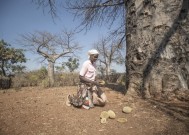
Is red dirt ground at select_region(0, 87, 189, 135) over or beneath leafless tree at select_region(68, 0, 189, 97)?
beneath

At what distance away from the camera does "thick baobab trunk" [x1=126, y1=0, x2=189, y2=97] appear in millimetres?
3770

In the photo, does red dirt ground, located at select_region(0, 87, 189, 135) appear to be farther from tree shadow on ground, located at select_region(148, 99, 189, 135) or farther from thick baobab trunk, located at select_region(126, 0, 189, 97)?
thick baobab trunk, located at select_region(126, 0, 189, 97)

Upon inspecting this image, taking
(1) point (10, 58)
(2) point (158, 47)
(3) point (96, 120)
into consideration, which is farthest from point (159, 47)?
(1) point (10, 58)

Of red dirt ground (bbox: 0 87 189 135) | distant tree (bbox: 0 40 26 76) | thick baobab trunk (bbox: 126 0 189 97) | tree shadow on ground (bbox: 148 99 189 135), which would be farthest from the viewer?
distant tree (bbox: 0 40 26 76)

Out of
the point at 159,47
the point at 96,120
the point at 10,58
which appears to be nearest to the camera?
the point at 96,120

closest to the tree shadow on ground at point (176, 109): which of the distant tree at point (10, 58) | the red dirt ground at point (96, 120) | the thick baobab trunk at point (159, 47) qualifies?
the red dirt ground at point (96, 120)

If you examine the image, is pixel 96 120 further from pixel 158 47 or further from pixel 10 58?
pixel 10 58

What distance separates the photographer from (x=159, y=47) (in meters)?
3.98

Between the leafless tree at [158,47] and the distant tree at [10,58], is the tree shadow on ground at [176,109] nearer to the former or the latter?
the leafless tree at [158,47]

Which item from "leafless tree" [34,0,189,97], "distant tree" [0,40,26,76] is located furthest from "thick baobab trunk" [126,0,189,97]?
"distant tree" [0,40,26,76]

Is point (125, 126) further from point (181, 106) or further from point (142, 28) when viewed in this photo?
point (142, 28)

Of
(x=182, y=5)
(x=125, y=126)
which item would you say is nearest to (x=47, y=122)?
(x=125, y=126)

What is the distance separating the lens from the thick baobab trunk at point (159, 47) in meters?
3.77

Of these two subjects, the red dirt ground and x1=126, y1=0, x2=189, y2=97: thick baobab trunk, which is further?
x1=126, y1=0, x2=189, y2=97: thick baobab trunk
